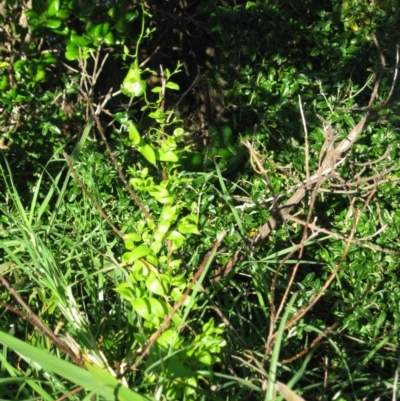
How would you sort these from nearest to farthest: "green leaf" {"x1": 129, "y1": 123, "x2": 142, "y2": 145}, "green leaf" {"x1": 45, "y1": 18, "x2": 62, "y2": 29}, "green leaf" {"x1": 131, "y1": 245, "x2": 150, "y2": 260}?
"green leaf" {"x1": 131, "y1": 245, "x2": 150, "y2": 260}, "green leaf" {"x1": 129, "y1": 123, "x2": 142, "y2": 145}, "green leaf" {"x1": 45, "y1": 18, "x2": 62, "y2": 29}

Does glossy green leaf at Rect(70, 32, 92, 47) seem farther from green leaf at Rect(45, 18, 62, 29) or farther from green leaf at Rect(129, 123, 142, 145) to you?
green leaf at Rect(129, 123, 142, 145)

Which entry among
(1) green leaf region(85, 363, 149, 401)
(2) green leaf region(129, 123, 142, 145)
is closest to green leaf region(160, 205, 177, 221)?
(2) green leaf region(129, 123, 142, 145)

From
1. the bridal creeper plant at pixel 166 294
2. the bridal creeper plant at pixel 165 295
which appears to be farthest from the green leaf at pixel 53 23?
the bridal creeper plant at pixel 166 294

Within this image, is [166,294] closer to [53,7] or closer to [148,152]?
[148,152]

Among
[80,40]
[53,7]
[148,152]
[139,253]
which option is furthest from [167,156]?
[53,7]

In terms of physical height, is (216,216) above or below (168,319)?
below

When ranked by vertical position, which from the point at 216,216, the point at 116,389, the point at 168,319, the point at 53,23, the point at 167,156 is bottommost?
the point at 216,216

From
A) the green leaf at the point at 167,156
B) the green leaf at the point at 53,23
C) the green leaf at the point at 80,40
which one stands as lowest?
the green leaf at the point at 167,156

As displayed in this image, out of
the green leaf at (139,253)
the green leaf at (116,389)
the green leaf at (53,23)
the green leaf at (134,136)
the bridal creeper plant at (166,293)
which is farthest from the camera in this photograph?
the green leaf at (53,23)

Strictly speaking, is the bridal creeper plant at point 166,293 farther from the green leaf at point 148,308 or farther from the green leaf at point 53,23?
the green leaf at point 53,23

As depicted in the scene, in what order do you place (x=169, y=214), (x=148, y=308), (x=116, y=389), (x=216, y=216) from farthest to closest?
(x=216, y=216) → (x=169, y=214) → (x=148, y=308) → (x=116, y=389)

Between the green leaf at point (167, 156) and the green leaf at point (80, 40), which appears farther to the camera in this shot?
the green leaf at point (80, 40)

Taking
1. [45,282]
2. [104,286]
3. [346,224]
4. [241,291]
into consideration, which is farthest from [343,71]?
[45,282]

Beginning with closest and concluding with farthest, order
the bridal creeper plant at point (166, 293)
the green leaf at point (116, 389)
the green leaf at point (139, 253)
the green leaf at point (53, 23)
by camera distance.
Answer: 1. the green leaf at point (116, 389)
2. the bridal creeper plant at point (166, 293)
3. the green leaf at point (139, 253)
4. the green leaf at point (53, 23)
